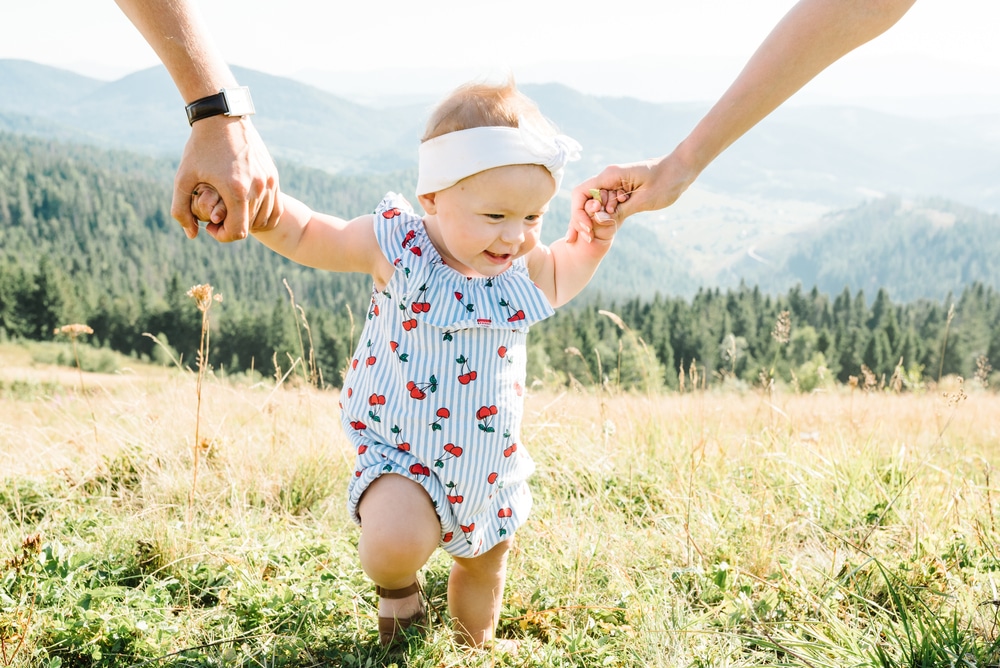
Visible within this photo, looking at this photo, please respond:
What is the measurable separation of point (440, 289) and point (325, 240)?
353mm

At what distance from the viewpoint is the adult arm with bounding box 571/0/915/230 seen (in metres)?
2.16

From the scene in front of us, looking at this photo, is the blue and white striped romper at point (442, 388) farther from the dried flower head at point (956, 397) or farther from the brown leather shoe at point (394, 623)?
the dried flower head at point (956, 397)

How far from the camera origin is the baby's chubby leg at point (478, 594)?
2297mm

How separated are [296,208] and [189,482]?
5.54ft

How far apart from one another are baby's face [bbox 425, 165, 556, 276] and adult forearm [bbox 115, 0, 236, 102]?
659mm

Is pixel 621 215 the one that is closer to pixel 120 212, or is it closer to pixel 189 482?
pixel 189 482

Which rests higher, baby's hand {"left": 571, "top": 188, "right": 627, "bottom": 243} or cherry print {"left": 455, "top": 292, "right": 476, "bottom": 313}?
baby's hand {"left": 571, "top": 188, "right": 627, "bottom": 243}

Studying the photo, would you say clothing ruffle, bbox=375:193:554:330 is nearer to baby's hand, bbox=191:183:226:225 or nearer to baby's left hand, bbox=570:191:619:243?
baby's left hand, bbox=570:191:619:243

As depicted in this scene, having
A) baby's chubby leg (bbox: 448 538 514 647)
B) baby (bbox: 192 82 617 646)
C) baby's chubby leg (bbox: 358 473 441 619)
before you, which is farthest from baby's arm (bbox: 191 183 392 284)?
baby's chubby leg (bbox: 448 538 514 647)

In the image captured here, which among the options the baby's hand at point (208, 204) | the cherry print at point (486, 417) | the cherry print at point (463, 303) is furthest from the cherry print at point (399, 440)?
the baby's hand at point (208, 204)

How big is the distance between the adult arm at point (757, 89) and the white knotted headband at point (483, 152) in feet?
0.77

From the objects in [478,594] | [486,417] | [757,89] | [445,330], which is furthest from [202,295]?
[757,89]

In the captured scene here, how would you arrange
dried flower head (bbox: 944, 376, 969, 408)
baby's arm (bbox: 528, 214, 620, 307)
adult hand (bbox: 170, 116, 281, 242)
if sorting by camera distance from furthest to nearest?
dried flower head (bbox: 944, 376, 969, 408), baby's arm (bbox: 528, 214, 620, 307), adult hand (bbox: 170, 116, 281, 242)

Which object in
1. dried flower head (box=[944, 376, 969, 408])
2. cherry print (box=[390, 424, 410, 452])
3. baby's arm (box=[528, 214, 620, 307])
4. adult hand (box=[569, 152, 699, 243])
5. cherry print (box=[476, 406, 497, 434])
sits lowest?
cherry print (box=[390, 424, 410, 452])
